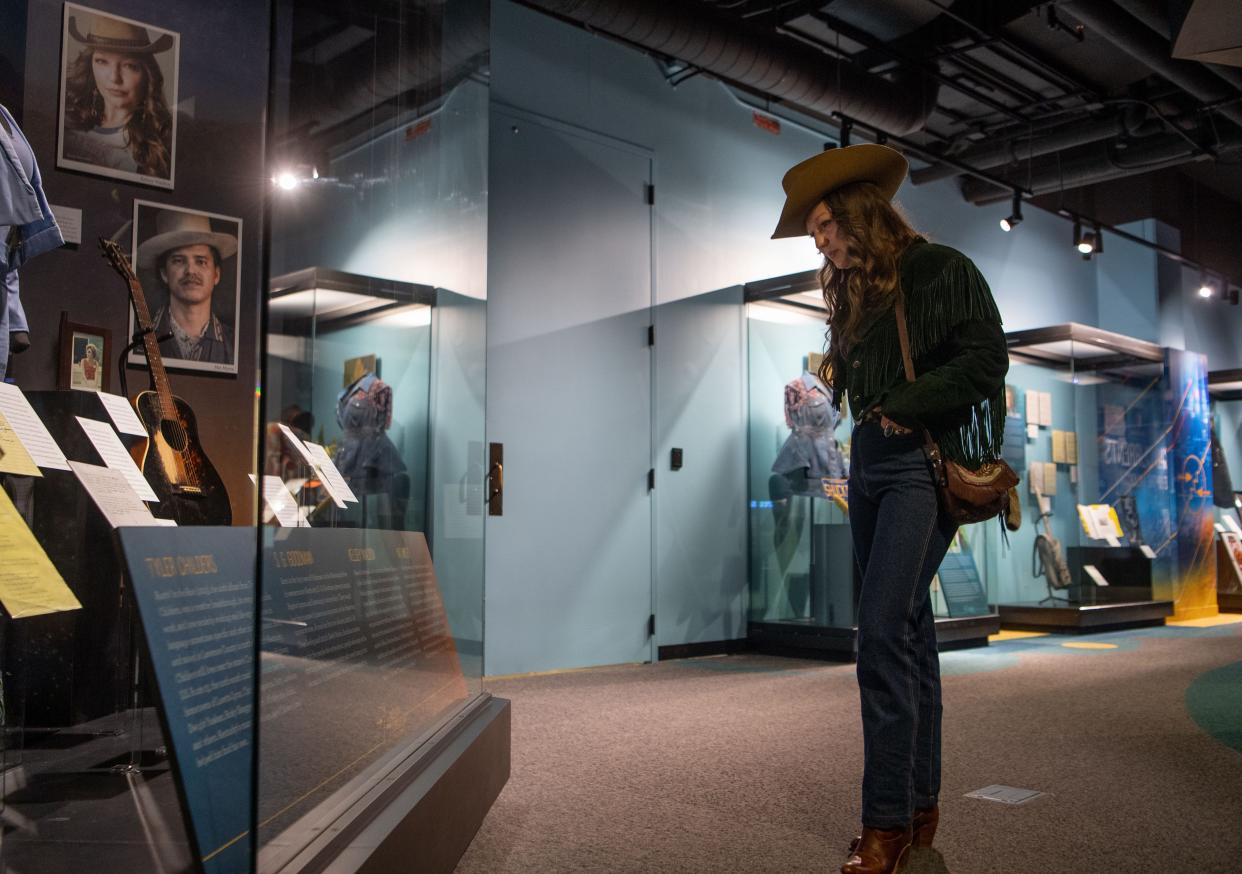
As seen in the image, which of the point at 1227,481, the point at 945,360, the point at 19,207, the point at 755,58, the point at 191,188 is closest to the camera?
the point at 945,360

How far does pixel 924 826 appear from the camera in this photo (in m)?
2.18

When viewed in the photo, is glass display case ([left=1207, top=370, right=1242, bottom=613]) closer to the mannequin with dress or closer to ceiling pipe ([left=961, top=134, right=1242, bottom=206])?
ceiling pipe ([left=961, top=134, right=1242, bottom=206])

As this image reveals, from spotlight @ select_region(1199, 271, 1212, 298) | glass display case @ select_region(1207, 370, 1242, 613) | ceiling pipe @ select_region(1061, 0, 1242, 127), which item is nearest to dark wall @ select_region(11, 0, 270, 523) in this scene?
ceiling pipe @ select_region(1061, 0, 1242, 127)

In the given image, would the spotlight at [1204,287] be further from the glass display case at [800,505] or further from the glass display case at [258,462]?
the glass display case at [258,462]

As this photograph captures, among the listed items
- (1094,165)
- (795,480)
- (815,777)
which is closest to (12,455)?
(815,777)

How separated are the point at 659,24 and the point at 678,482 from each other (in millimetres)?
2548

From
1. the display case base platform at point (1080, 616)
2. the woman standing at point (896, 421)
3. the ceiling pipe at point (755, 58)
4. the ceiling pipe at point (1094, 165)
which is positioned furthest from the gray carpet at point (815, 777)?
the ceiling pipe at point (1094, 165)

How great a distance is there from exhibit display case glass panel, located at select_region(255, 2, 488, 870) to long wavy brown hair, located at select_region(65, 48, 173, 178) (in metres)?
1.42

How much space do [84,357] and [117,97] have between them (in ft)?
3.02

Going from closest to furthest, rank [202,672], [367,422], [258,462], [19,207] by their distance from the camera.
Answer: [258,462] < [202,672] < [367,422] < [19,207]

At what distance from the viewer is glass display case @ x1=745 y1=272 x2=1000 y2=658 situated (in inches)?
240

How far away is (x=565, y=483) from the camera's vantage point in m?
5.61

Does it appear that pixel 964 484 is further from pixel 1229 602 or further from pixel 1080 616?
pixel 1229 602

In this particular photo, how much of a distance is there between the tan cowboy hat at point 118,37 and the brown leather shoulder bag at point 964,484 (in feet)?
9.69
